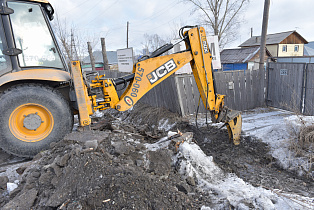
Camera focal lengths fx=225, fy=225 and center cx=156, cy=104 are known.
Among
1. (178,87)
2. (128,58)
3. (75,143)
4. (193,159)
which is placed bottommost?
(193,159)

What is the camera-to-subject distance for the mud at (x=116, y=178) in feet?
9.84

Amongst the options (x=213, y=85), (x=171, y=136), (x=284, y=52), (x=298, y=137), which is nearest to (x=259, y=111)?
(x=298, y=137)

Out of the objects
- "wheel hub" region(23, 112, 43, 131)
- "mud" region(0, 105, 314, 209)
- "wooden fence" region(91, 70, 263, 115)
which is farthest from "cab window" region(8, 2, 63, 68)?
"wooden fence" region(91, 70, 263, 115)

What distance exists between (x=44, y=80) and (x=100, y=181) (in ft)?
8.46

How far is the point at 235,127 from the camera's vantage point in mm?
5469

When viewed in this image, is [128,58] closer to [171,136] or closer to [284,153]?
[171,136]

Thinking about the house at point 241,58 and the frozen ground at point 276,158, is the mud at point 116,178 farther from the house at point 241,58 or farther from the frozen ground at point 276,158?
the house at point 241,58

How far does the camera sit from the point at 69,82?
450 cm

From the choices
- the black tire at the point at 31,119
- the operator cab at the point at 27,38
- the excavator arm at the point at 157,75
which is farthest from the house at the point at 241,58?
the black tire at the point at 31,119

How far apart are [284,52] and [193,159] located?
37599mm

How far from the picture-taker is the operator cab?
423 cm

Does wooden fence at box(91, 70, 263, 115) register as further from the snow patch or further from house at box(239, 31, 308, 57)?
house at box(239, 31, 308, 57)

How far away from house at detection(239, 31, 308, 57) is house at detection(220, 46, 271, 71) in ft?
30.3

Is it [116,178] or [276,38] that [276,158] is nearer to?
[116,178]
